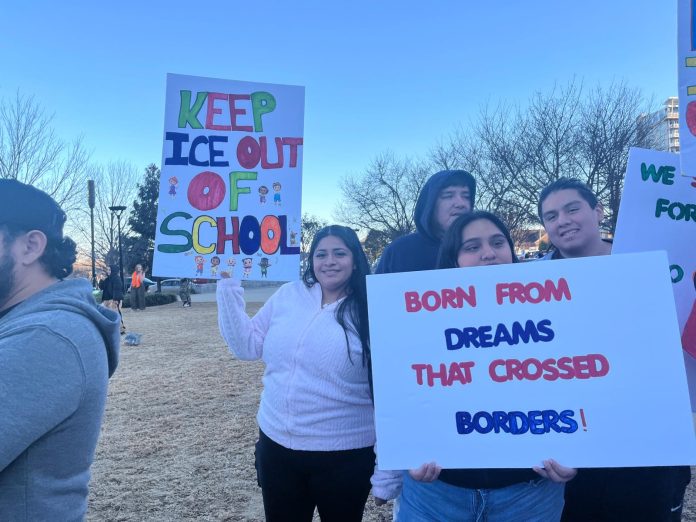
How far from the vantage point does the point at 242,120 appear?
2.87 meters

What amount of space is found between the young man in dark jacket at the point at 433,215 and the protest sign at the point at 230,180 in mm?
640

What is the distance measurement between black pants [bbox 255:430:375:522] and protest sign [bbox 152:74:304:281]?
96cm

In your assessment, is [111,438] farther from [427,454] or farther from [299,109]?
[427,454]

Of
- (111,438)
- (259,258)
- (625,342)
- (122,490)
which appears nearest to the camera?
(625,342)

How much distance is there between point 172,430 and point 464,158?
737 inches

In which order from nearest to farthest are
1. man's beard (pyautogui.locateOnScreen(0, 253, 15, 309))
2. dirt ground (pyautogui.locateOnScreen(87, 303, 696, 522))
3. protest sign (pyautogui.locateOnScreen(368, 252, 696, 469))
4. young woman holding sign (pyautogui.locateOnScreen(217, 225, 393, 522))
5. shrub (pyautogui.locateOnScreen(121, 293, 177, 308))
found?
man's beard (pyautogui.locateOnScreen(0, 253, 15, 309)) → protest sign (pyautogui.locateOnScreen(368, 252, 696, 469)) → young woman holding sign (pyautogui.locateOnScreen(217, 225, 393, 522)) → dirt ground (pyautogui.locateOnScreen(87, 303, 696, 522)) → shrub (pyautogui.locateOnScreen(121, 293, 177, 308))

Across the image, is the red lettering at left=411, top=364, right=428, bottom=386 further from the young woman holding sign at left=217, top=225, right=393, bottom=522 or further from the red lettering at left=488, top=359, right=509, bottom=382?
the young woman holding sign at left=217, top=225, right=393, bottom=522

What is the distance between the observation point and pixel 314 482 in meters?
2.37

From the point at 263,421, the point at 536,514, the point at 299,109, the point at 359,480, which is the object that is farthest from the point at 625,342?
the point at 299,109

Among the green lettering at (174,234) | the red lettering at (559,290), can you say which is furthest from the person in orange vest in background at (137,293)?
the red lettering at (559,290)

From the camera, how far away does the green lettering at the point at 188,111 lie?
2805mm

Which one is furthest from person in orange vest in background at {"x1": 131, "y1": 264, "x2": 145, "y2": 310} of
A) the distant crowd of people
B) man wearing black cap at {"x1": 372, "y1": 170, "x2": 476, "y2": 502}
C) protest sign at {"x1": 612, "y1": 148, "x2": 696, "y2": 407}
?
protest sign at {"x1": 612, "y1": 148, "x2": 696, "y2": 407}

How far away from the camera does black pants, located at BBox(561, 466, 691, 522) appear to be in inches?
76.7

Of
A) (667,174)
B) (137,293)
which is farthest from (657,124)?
(137,293)
